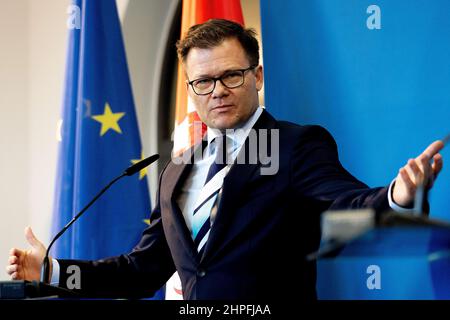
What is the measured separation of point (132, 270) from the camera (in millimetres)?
2096

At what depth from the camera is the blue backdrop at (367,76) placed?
2.26m

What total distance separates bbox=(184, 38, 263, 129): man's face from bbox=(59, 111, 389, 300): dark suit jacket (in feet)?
0.34

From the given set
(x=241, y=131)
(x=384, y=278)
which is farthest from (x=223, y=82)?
(x=384, y=278)

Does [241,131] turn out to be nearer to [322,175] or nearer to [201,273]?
[322,175]

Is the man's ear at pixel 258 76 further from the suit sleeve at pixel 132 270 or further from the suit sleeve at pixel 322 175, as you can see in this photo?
the suit sleeve at pixel 132 270

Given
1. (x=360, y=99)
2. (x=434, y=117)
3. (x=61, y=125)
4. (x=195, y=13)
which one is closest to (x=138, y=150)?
(x=61, y=125)

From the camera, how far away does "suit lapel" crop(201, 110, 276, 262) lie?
73.2 inches

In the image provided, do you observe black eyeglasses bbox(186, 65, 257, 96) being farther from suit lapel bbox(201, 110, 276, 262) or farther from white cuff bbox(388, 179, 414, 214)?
white cuff bbox(388, 179, 414, 214)

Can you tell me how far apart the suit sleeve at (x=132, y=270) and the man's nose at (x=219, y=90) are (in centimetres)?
40

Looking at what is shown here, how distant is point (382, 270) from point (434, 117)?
0.52 m

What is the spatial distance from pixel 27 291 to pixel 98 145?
4.79 ft

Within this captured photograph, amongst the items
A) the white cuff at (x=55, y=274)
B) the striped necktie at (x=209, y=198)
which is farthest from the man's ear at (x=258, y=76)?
the white cuff at (x=55, y=274)

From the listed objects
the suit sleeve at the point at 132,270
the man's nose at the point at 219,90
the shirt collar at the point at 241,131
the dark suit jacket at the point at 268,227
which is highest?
the man's nose at the point at 219,90

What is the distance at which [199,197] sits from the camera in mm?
2006
